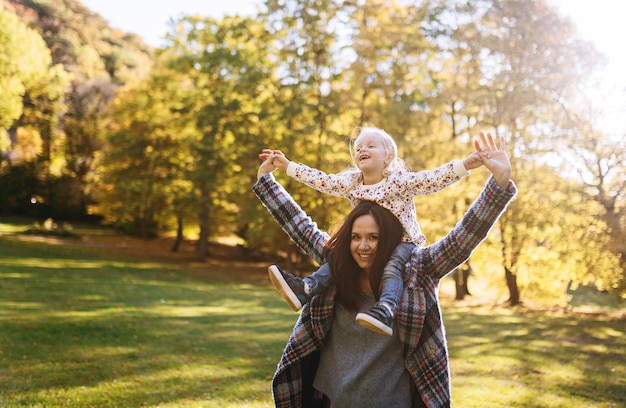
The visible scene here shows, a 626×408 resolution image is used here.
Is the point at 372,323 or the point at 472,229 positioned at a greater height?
the point at 472,229

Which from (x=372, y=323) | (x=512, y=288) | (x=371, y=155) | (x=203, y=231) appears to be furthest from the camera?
(x=203, y=231)

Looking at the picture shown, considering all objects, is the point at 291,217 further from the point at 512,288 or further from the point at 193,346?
the point at 512,288

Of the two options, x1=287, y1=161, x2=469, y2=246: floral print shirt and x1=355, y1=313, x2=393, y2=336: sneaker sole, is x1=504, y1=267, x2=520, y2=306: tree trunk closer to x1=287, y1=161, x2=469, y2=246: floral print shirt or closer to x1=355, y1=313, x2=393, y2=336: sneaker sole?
x1=287, y1=161, x2=469, y2=246: floral print shirt

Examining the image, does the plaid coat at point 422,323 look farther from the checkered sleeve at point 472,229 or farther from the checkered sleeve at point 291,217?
the checkered sleeve at point 291,217

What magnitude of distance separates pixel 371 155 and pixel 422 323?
0.92 m

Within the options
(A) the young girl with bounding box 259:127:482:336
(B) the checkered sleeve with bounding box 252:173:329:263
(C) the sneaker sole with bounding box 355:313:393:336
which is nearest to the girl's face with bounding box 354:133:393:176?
(A) the young girl with bounding box 259:127:482:336

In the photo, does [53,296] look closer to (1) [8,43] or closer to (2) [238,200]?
(2) [238,200]

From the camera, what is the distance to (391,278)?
2.48 meters

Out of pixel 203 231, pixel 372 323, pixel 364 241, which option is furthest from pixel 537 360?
pixel 203 231

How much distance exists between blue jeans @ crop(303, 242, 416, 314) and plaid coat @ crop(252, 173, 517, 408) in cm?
4

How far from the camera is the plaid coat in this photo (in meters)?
2.41

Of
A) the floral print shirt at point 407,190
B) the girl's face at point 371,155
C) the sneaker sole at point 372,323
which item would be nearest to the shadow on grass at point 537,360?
the floral print shirt at point 407,190

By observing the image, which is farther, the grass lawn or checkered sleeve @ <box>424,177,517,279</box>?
the grass lawn

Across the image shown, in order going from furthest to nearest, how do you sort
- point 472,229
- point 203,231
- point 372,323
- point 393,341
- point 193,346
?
point 203,231
point 193,346
point 393,341
point 472,229
point 372,323
